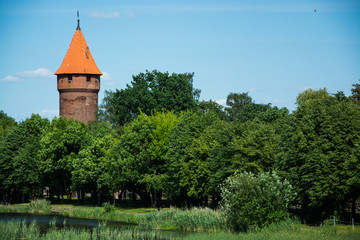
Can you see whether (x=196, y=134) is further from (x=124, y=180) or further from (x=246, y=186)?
(x=246, y=186)

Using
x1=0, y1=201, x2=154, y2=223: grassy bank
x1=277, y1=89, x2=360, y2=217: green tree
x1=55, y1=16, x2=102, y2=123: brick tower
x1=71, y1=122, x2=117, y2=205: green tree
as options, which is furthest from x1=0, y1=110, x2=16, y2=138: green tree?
x1=277, y1=89, x2=360, y2=217: green tree

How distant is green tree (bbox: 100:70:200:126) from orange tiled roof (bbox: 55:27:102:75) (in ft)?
26.5

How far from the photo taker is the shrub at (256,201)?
121ft

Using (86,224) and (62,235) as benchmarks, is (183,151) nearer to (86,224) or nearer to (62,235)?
(86,224)

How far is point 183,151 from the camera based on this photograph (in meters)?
55.2

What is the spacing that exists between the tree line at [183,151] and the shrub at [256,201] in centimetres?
243

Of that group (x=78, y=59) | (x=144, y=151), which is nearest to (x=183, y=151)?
(x=144, y=151)

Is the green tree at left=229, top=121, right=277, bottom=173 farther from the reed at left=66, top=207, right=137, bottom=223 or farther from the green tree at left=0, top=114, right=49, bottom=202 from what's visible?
the green tree at left=0, top=114, right=49, bottom=202

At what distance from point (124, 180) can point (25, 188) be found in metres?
15.7

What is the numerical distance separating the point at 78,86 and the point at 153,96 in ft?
44.0

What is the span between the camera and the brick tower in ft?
293

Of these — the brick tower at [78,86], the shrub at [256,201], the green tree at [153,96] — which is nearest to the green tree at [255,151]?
the shrub at [256,201]

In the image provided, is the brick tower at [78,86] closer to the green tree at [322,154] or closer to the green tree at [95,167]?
the green tree at [95,167]

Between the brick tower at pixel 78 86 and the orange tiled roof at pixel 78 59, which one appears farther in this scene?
the orange tiled roof at pixel 78 59
